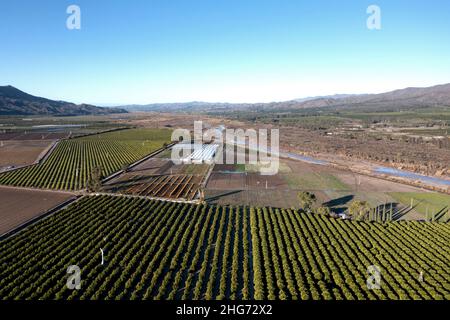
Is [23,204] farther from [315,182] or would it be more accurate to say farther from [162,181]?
[315,182]

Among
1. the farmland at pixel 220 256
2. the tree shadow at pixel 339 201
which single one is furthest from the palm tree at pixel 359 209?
the tree shadow at pixel 339 201

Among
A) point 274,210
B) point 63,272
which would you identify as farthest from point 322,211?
point 63,272

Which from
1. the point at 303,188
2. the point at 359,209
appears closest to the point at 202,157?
the point at 303,188

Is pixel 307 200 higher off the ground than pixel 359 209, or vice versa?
pixel 307 200

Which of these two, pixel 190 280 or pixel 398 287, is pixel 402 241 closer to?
pixel 398 287

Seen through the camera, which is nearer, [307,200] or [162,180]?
[307,200]
